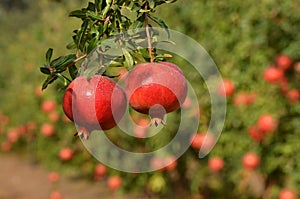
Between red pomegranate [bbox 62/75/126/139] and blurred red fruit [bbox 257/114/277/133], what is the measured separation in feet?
8.36

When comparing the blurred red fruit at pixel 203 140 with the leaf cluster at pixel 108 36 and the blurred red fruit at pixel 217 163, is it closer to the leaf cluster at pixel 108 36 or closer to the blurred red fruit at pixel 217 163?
the blurred red fruit at pixel 217 163

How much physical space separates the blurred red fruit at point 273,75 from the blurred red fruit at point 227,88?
302 millimetres

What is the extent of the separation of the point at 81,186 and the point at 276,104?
2.96m

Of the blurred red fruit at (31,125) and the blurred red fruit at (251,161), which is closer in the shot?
the blurred red fruit at (251,161)

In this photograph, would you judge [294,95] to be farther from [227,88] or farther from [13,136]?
[13,136]

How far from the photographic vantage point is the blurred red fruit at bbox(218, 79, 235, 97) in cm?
361

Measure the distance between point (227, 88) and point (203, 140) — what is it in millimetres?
488

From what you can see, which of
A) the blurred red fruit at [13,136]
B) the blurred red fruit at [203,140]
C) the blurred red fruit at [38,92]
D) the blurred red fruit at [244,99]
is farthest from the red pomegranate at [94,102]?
the blurred red fruit at [13,136]

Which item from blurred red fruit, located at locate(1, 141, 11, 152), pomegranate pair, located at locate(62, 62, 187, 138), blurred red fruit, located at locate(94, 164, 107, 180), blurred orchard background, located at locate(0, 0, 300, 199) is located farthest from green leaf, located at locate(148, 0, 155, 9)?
blurred red fruit, located at locate(1, 141, 11, 152)

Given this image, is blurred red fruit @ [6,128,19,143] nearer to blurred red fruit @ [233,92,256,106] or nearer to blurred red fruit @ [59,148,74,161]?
blurred red fruit @ [59,148,74,161]

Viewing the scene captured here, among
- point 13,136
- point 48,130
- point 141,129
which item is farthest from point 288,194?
point 13,136

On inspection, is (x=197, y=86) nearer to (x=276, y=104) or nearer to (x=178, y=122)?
(x=178, y=122)

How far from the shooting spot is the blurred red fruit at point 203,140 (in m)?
3.92

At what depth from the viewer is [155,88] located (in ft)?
2.84
